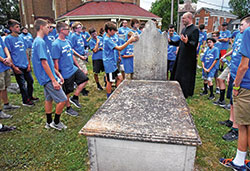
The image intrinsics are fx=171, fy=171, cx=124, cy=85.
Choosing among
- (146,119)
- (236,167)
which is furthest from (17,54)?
(236,167)

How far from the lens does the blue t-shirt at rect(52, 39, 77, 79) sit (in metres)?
3.63

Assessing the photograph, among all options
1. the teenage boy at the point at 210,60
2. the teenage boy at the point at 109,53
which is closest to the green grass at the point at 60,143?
the teenage boy at the point at 210,60

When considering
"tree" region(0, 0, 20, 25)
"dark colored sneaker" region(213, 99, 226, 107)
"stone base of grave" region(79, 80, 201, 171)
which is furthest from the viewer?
"tree" region(0, 0, 20, 25)

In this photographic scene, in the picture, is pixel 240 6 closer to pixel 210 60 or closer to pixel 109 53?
pixel 210 60

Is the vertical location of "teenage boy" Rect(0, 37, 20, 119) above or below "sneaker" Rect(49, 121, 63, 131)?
above

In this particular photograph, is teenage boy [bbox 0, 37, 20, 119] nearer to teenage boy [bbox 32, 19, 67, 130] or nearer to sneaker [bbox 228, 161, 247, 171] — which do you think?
teenage boy [bbox 32, 19, 67, 130]

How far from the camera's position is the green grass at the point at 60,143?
2.71m

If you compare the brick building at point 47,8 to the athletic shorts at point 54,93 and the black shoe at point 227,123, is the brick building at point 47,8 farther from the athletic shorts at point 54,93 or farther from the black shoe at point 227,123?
the black shoe at point 227,123

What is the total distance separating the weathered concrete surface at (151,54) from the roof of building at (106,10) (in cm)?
1545

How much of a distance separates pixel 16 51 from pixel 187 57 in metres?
4.64

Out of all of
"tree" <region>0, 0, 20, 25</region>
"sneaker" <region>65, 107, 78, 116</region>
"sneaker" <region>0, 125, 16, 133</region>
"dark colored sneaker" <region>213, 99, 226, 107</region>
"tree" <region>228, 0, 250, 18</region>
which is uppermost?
"tree" <region>228, 0, 250, 18</region>

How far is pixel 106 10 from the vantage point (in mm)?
18672

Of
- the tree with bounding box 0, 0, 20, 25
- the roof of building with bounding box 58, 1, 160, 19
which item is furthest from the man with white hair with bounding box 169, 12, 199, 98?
the tree with bounding box 0, 0, 20, 25

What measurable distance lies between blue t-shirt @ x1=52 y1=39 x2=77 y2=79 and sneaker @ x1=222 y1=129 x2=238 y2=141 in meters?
3.47
